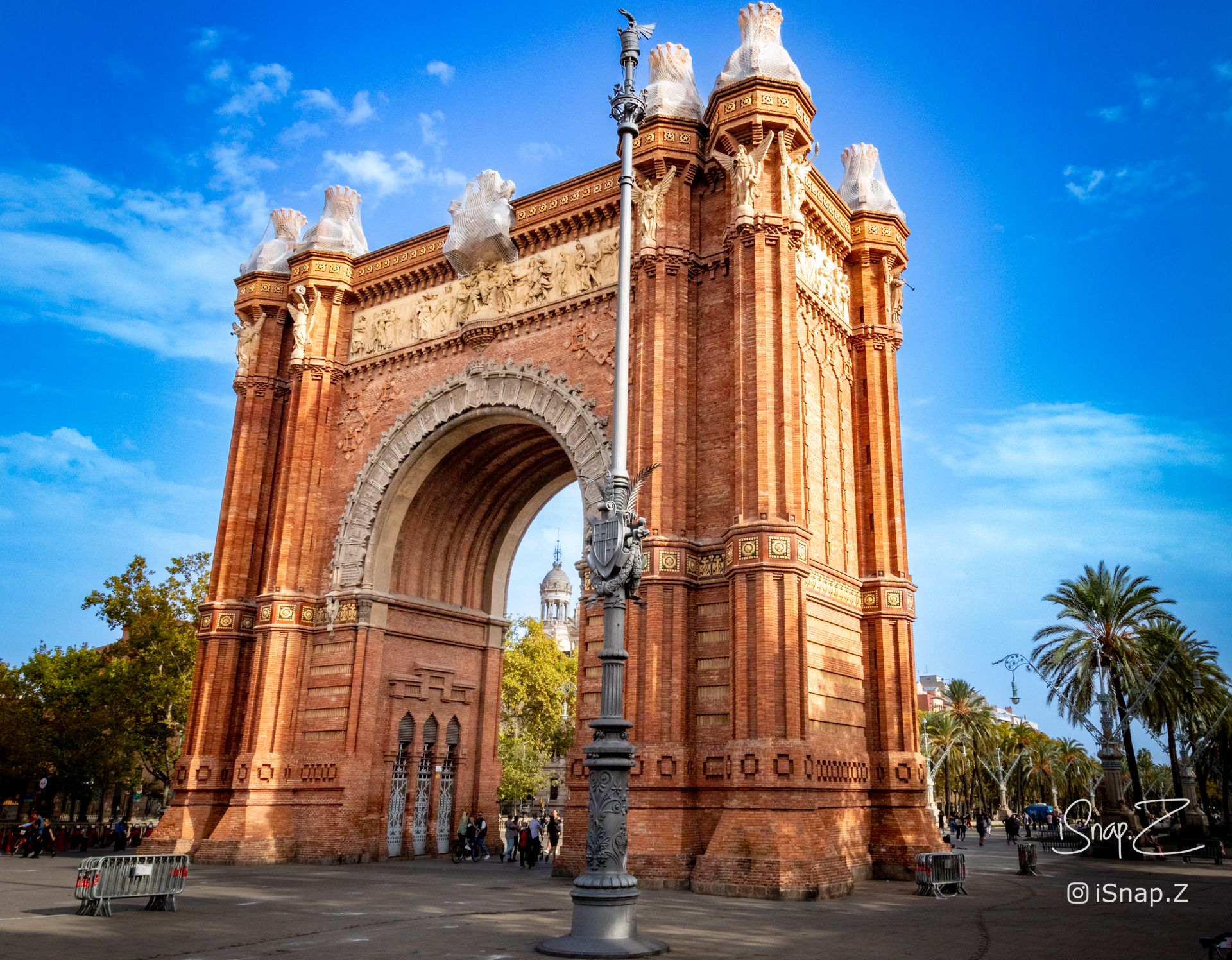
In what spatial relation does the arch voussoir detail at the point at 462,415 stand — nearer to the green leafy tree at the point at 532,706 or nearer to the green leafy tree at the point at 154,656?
the green leafy tree at the point at 154,656

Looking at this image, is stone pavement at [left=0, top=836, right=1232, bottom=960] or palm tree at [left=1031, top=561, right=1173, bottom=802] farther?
palm tree at [left=1031, top=561, right=1173, bottom=802]

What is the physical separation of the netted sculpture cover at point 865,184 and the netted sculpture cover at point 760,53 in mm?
5044

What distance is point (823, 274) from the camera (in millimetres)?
24297

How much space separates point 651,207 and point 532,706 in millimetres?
41766

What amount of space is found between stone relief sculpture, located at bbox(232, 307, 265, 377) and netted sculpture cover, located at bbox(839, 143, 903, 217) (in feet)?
58.9

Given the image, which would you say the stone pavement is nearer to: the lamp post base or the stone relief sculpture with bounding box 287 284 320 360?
the lamp post base

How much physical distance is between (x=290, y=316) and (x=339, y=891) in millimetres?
18941

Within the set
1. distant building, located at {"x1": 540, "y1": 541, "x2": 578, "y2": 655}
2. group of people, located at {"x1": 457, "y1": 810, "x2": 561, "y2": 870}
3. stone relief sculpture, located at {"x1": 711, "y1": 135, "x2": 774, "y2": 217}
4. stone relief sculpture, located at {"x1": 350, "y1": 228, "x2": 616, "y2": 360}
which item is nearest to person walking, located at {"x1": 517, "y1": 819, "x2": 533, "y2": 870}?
group of people, located at {"x1": 457, "y1": 810, "x2": 561, "y2": 870}

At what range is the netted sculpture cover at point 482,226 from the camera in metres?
25.8

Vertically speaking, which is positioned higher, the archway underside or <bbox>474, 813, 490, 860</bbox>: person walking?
the archway underside

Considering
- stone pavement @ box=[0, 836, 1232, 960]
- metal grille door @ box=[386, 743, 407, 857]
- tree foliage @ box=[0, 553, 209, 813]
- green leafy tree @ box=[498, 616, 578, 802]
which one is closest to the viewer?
stone pavement @ box=[0, 836, 1232, 960]

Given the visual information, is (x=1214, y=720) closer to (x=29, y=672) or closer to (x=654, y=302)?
(x=654, y=302)

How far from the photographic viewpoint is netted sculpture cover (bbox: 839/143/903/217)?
26.3 m

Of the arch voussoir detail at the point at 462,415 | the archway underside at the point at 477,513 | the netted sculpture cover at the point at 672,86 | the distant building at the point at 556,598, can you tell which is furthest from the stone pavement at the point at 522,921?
the distant building at the point at 556,598
